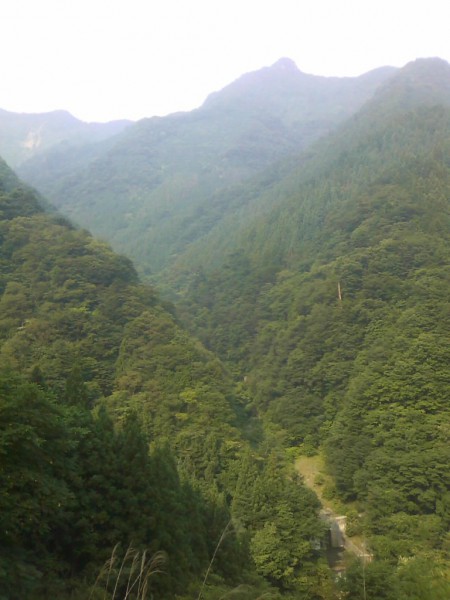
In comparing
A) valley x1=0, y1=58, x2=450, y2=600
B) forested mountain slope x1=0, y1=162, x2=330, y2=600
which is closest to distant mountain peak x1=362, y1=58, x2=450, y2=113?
valley x1=0, y1=58, x2=450, y2=600

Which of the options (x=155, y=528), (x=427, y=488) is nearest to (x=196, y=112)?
(x=427, y=488)

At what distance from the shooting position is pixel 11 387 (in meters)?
9.59

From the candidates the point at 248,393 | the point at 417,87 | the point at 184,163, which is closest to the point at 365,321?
the point at 248,393

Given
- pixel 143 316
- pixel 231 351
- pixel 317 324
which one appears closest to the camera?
pixel 143 316

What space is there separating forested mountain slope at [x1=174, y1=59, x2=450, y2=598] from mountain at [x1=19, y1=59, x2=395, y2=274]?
19751 millimetres

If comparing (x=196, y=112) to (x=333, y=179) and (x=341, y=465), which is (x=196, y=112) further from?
(x=341, y=465)

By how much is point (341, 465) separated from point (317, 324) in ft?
54.2

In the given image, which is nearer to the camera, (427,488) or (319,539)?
(319,539)

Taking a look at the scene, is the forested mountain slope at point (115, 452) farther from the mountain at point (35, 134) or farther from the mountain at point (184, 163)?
the mountain at point (35, 134)

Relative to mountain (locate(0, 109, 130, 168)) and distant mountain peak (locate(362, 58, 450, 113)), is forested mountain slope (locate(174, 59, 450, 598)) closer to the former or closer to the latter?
distant mountain peak (locate(362, 58, 450, 113))

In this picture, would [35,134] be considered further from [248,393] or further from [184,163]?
[248,393]

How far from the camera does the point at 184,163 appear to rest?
134 m

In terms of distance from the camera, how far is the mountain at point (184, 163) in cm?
10194

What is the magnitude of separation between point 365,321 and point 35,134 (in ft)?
536
